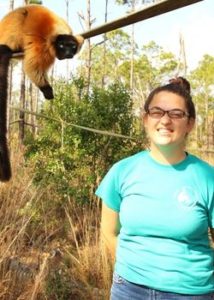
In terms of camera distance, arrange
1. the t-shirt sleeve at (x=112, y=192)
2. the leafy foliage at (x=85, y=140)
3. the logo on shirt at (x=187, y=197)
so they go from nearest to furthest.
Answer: the logo on shirt at (x=187, y=197) → the t-shirt sleeve at (x=112, y=192) → the leafy foliage at (x=85, y=140)

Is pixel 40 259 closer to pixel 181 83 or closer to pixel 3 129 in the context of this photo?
pixel 181 83

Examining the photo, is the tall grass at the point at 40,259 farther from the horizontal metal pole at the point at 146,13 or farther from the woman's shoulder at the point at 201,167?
the horizontal metal pole at the point at 146,13

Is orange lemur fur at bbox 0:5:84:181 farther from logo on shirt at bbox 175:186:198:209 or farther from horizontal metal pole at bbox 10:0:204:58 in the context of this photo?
logo on shirt at bbox 175:186:198:209

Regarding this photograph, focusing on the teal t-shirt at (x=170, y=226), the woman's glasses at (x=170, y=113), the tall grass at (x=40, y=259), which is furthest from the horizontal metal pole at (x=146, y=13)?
the tall grass at (x=40, y=259)

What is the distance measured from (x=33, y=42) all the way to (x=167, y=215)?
72 cm

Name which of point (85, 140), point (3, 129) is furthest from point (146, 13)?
point (85, 140)

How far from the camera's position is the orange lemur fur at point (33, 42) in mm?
Answer: 989

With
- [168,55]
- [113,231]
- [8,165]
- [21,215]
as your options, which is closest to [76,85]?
[21,215]

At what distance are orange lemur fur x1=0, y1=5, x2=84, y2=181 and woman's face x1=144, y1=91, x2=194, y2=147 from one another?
47 centimetres

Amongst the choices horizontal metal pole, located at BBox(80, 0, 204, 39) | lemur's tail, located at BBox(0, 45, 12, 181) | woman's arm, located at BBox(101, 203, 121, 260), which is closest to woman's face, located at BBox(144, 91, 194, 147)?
woman's arm, located at BBox(101, 203, 121, 260)

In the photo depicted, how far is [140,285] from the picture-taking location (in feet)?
5.28

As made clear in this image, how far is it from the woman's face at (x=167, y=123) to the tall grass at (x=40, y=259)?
2152 millimetres

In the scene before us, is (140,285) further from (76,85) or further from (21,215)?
(76,85)

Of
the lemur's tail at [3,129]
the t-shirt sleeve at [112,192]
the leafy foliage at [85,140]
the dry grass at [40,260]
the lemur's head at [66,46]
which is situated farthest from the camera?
the leafy foliage at [85,140]
